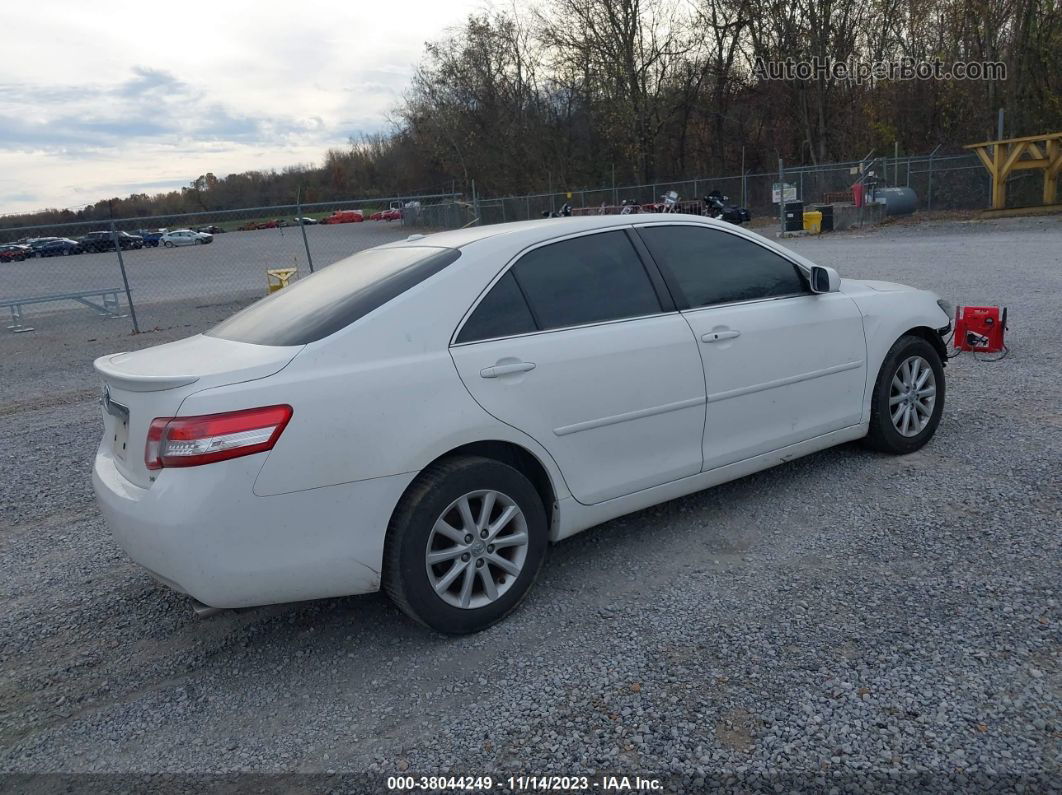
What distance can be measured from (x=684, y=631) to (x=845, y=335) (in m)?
2.20

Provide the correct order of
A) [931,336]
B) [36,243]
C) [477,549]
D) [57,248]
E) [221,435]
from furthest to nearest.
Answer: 1. [36,243]
2. [57,248]
3. [931,336]
4. [477,549]
5. [221,435]

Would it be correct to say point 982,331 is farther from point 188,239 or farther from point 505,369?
point 188,239

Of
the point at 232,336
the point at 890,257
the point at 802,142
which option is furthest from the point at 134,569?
the point at 802,142

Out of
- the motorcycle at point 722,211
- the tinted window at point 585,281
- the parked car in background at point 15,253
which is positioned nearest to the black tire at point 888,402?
the tinted window at point 585,281

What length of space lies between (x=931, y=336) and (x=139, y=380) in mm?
4547

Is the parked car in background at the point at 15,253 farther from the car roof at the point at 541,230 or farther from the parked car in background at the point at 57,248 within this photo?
the car roof at the point at 541,230

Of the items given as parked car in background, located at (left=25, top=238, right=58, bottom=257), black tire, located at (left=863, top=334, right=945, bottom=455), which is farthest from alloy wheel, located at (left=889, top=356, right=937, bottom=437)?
parked car in background, located at (left=25, top=238, right=58, bottom=257)

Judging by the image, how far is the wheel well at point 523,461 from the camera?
11.6ft

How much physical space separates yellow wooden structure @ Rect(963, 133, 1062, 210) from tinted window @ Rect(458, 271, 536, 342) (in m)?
23.4

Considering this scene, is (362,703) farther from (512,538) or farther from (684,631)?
(684,631)

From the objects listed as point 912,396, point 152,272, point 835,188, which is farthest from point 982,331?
point 835,188

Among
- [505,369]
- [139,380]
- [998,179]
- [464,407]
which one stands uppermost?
[139,380]

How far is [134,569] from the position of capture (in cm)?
442

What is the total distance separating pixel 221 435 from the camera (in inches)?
118
